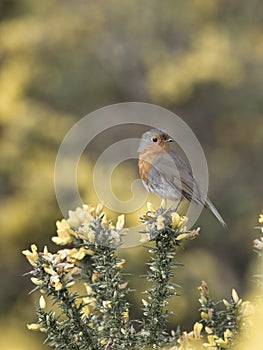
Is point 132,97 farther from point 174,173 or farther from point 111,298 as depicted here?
point 111,298

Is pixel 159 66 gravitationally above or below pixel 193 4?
below

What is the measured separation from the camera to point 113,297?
1.79 metres

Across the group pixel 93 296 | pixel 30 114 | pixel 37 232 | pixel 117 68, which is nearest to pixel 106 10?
pixel 117 68

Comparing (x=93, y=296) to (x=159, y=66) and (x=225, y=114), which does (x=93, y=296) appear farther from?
(x=225, y=114)

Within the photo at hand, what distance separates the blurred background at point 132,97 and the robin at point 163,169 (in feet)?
10.4

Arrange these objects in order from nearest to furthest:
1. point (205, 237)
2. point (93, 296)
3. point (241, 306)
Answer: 1. point (241, 306)
2. point (93, 296)
3. point (205, 237)

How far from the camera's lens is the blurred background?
6.57 meters

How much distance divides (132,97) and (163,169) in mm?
5153

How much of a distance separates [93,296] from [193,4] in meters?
6.67

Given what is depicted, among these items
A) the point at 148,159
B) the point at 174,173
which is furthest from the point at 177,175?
the point at 148,159

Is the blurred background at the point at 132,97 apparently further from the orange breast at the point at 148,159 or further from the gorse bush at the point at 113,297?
the gorse bush at the point at 113,297

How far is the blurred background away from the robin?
3.18 metres

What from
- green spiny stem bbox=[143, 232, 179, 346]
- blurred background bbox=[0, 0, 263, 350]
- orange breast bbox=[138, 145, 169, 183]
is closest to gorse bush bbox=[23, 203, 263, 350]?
green spiny stem bbox=[143, 232, 179, 346]

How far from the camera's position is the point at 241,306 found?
69.7 inches
